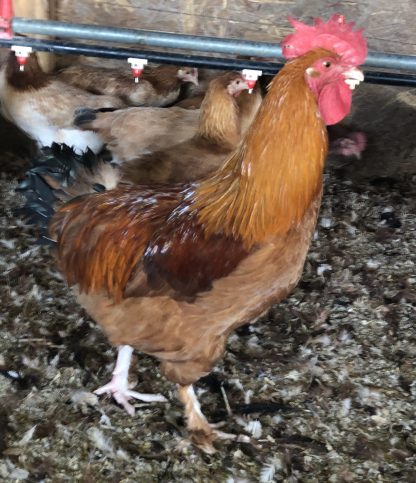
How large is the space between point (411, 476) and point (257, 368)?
729mm

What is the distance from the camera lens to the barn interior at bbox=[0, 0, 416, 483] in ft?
7.13

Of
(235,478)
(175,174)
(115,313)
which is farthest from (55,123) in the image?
(235,478)

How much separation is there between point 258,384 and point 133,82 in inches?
70.6

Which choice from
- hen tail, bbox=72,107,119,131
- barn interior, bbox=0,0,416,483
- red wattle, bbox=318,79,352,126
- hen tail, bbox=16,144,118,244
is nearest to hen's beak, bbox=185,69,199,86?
barn interior, bbox=0,0,416,483

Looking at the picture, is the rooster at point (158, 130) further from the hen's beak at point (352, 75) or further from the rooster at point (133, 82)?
the hen's beak at point (352, 75)

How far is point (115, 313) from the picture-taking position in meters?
2.07

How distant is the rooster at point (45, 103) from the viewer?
9.63ft

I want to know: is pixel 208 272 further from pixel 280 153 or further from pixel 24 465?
pixel 24 465

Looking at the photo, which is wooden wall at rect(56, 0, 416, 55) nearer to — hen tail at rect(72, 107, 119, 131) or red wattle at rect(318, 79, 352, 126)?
hen tail at rect(72, 107, 119, 131)

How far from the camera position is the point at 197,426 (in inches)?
87.8

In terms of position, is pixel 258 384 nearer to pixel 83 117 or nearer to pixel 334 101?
pixel 334 101

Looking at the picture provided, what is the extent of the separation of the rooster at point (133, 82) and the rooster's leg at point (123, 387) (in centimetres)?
149

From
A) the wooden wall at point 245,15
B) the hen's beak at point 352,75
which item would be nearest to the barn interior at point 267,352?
the wooden wall at point 245,15

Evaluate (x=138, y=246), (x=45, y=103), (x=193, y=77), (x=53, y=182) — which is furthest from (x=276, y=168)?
(x=193, y=77)
